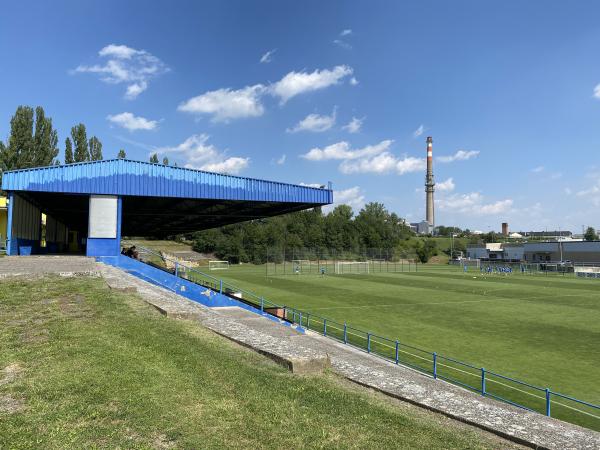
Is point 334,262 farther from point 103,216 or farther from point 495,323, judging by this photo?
point 103,216

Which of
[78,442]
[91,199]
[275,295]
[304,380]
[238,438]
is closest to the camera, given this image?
[78,442]

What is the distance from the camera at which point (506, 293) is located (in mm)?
44875

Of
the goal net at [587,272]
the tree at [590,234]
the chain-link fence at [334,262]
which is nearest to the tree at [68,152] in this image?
the chain-link fence at [334,262]

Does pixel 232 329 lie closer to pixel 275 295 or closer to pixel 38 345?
pixel 38 345

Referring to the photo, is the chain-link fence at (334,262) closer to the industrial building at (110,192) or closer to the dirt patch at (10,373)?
the industrial building at (110,192)

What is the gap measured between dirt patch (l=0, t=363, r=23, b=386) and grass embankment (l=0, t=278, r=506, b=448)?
0.9 inches

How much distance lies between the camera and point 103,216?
29.2 meters

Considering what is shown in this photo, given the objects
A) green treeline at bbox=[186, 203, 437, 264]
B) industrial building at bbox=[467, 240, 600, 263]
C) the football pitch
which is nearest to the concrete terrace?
the football pitch

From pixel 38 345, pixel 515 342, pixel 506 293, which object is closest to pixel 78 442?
pixel 38 345

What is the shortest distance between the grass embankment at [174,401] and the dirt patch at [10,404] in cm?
2

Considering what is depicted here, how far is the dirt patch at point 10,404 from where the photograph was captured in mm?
5180

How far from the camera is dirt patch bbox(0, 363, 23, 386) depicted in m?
6.12

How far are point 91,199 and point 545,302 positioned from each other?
126ft

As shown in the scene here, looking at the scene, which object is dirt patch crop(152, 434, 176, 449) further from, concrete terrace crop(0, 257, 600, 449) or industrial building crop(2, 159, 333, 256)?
industrial building crop(2, 159, 333, 256)
